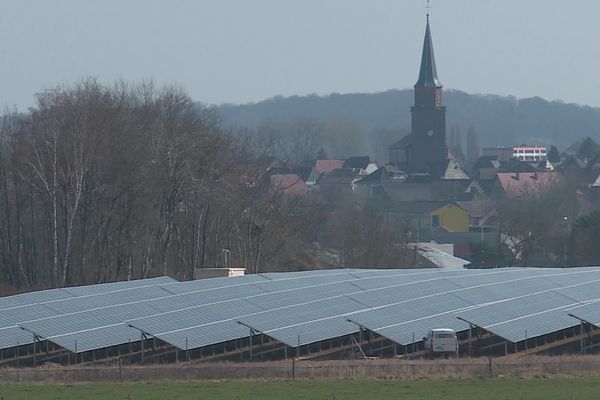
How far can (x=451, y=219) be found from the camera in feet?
474

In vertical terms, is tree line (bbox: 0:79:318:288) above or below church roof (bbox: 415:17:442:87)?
below

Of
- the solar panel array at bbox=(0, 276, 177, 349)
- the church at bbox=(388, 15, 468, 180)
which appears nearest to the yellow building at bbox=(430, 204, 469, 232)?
the church at bbox=(388, 15, 468, 180)

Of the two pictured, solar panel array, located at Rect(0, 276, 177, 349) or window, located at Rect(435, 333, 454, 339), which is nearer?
window, located at Rect(435, 333, 454, 339)

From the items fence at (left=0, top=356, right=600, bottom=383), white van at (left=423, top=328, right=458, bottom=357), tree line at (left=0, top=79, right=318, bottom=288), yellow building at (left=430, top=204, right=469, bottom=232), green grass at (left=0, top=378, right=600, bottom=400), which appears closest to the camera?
green grass at (left=0, top=378, right=600, bottom=400)

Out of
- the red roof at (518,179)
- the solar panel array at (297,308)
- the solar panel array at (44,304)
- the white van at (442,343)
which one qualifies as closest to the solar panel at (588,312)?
the solar panel array at (297,308)

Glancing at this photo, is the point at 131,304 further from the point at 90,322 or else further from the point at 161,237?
the point at 161,237

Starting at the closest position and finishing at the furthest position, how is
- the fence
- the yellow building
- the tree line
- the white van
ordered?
1. the fence
2. the white van
3. the tree line
4. the yellow building

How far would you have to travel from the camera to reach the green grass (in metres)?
30.2

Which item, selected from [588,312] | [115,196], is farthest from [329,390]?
[115,196]

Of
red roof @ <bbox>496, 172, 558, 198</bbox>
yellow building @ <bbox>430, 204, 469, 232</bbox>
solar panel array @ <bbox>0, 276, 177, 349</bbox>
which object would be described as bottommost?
yellow building @ <bbox>430, 204, 469, 232</bbox>

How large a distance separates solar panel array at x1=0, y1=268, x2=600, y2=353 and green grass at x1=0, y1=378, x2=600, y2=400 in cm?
672

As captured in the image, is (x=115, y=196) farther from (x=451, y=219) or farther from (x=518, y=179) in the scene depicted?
(x=518, y=179)

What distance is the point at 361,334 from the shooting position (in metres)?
41.5

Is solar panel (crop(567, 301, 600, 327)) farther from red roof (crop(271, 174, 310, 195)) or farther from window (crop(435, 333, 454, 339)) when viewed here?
red roof (crop(271, 174, 310, 195))
